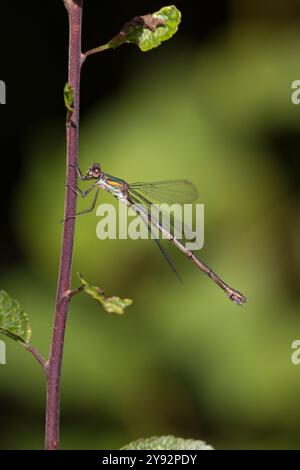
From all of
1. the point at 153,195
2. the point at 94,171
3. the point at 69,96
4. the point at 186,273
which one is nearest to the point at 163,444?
the point at 69,96

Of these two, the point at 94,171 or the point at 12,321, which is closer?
the point at 12,321

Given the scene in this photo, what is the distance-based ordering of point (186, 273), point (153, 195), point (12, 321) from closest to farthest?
1. point (12, 321)
2. point (153, 195)
3. point (186, 273)

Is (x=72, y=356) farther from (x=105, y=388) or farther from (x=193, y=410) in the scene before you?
(x=193, y=410)

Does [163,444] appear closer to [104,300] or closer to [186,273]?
[104,300]

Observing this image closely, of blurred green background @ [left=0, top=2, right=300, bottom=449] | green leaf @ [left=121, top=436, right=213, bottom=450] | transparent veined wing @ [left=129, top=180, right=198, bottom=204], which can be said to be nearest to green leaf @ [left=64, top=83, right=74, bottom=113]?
green leaf @ [left=121, top=436, right=213, bottom=450]

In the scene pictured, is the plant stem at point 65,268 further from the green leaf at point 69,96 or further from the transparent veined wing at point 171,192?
the transparent veined wing at point 171,192

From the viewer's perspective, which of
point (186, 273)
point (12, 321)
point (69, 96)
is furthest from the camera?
point (186, 273)
